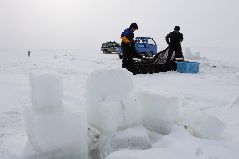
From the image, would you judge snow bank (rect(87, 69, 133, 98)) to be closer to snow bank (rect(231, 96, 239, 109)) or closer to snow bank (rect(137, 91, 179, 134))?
snow bank (rect(137, 91, 179, 134))

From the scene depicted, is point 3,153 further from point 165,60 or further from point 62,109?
point 165,60

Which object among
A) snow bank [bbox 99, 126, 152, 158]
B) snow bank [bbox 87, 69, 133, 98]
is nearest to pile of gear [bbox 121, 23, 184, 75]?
snow bank [bbox 87, 69, 133, 98]

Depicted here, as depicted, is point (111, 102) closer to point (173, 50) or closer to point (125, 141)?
point (125, 141)

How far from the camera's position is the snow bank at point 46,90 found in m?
2.98

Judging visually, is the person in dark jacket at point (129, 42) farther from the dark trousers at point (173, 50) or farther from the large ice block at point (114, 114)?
the large ice block at point (114, 114)

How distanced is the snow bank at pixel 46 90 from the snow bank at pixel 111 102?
43cm

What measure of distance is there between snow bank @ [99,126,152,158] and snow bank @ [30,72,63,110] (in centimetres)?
57

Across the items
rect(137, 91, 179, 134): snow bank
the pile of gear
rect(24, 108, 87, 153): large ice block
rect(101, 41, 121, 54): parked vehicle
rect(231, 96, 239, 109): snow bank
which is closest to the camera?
rect(24, 108, 87, 153): large ice block

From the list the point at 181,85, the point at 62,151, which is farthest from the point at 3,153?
the point at 181,85

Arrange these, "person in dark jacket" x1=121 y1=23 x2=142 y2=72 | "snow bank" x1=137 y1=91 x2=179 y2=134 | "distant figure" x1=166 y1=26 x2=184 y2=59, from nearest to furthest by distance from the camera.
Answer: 1. "snow bank" x1=137 y1=91 x2=179 y2=134
2. "person in dark jacket" x1=121 y1=23 x2=142 y2=72
3. "distant figure" x1=166 y1=26 x2=184 y2=59

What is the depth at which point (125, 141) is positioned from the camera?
3.17 metres

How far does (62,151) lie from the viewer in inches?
120

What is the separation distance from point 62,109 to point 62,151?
39cm

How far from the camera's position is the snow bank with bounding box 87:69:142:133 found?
3.21 metres
